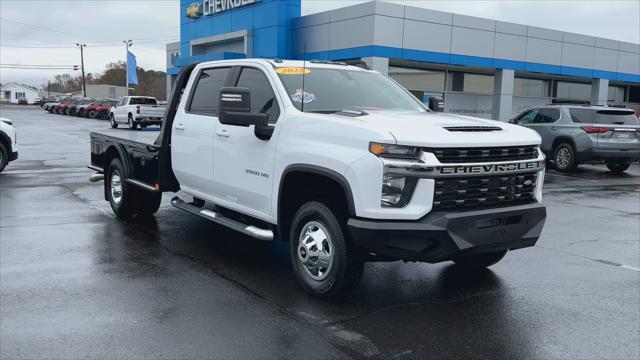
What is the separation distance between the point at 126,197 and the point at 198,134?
209 cm

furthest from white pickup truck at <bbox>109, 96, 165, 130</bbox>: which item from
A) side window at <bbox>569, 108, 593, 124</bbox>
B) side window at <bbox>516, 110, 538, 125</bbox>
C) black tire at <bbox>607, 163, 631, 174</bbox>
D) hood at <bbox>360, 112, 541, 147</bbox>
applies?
hood at <bbox>360, 112, 541, 147</bbox>

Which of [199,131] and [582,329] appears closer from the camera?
[582,329]

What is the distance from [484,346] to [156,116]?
3140cm

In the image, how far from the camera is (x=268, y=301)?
5.23 m

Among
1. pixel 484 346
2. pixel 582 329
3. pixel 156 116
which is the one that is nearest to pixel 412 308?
pixel 484 346

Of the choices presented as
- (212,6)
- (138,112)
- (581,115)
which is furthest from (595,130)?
(212,6)

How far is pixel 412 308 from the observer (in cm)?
518

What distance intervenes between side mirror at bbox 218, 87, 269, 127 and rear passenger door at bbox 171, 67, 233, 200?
100cm

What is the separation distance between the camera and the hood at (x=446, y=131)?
4629mm

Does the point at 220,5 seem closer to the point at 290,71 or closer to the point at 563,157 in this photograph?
the point at 563,157

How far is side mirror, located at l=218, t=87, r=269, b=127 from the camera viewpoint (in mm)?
5469

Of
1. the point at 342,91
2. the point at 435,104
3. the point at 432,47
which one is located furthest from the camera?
the point at 432,47

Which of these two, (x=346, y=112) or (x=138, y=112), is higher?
(x=346, y=112)

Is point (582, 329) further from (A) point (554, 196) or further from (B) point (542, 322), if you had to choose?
(A) point (554, 196)
